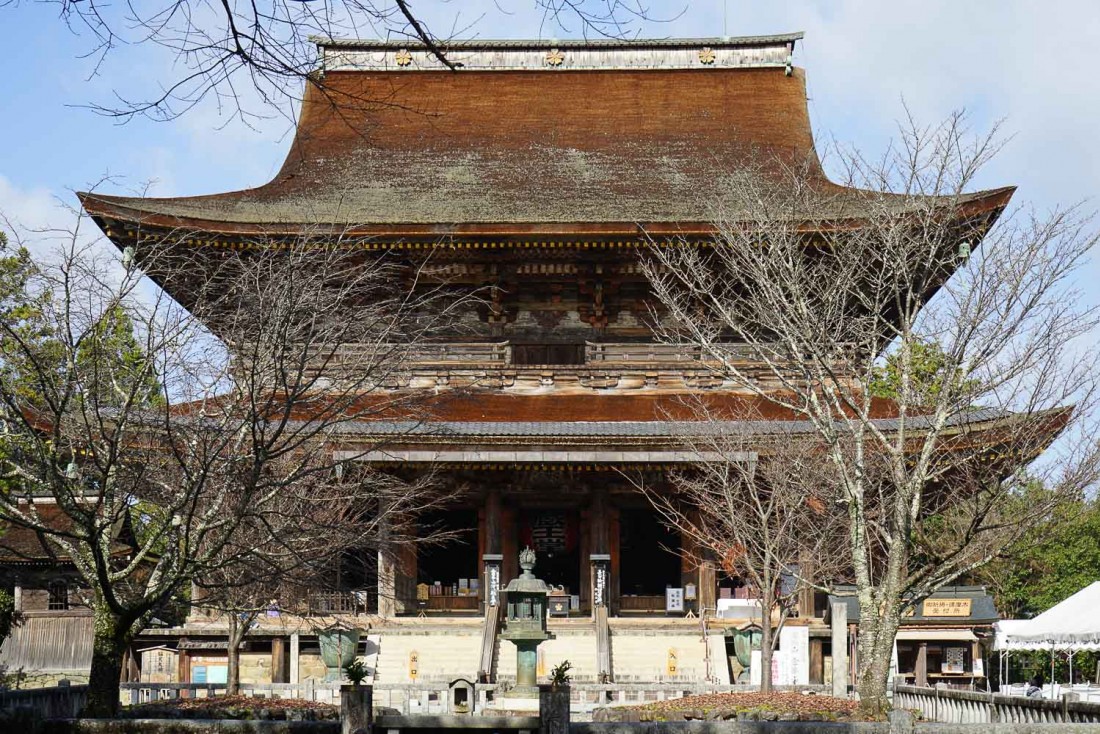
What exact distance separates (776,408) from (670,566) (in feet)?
19.9

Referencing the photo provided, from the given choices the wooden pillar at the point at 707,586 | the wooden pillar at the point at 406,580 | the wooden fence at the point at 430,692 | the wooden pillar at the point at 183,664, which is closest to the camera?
the wooden fence at the point at 430,692

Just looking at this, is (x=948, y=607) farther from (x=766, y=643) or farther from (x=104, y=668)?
(x=104, y=668)

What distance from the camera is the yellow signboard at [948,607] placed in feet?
87.6

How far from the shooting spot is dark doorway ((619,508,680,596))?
94.8 ft

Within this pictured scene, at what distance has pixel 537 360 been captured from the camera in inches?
1044

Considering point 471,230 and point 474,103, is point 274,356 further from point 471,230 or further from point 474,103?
point 474,103

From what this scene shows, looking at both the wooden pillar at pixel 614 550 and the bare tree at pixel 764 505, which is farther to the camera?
the wooden pillar at pixel 614 550

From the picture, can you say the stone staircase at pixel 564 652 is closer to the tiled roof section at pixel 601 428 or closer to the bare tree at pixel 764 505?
the bare tree at pixel 764 505

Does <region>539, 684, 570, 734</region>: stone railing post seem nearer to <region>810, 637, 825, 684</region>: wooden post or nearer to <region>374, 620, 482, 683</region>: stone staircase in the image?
<region>374, 620, 482, 683</region>: stone staircase

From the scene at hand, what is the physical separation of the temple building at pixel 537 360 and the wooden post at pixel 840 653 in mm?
3326

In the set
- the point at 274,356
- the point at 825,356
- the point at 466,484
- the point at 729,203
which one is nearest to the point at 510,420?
the point at 466,484

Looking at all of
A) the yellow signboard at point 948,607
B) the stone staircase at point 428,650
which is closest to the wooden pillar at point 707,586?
the stone staircase at point 428,650

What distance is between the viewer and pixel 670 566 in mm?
29172

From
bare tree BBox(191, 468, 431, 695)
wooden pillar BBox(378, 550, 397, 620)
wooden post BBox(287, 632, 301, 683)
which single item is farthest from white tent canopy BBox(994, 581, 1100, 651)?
wooden post BBox(287, 632, 301, 683)
